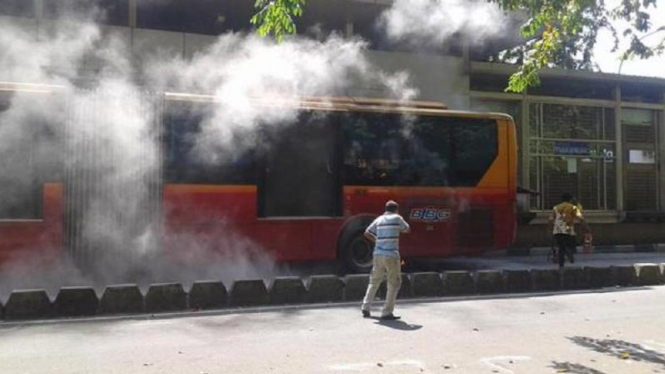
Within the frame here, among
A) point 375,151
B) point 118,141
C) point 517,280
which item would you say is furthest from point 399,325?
point 118,141

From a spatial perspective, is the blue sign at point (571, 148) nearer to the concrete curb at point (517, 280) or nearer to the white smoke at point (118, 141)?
the concrete curb at point (517, 280)

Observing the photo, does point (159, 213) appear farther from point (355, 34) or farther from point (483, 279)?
point (355, 34)

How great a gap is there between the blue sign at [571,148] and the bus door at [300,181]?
10874 mm

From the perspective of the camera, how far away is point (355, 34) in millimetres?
17266

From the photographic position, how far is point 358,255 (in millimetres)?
10297

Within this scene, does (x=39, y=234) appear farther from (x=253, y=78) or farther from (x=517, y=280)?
(x=517, y=280)

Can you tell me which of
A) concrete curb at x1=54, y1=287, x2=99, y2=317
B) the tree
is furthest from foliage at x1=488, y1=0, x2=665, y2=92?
concrete curb at x1=54, y1=287, x2=99, y2=317

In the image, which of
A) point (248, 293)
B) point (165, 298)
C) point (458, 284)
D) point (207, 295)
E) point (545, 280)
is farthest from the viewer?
point (545, 280)

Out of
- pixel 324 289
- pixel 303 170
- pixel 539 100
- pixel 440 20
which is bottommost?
pixel 324 289

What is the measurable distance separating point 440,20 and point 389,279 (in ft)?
30.3

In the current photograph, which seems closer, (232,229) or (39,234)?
(39,234)

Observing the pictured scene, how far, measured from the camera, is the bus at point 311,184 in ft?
28.2

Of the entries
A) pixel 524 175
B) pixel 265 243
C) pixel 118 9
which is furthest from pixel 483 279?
pixel 118 9

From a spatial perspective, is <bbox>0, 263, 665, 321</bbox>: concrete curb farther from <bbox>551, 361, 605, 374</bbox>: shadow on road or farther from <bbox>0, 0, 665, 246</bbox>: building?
<bbox>0, 0, 665, 246</bbox>: building
